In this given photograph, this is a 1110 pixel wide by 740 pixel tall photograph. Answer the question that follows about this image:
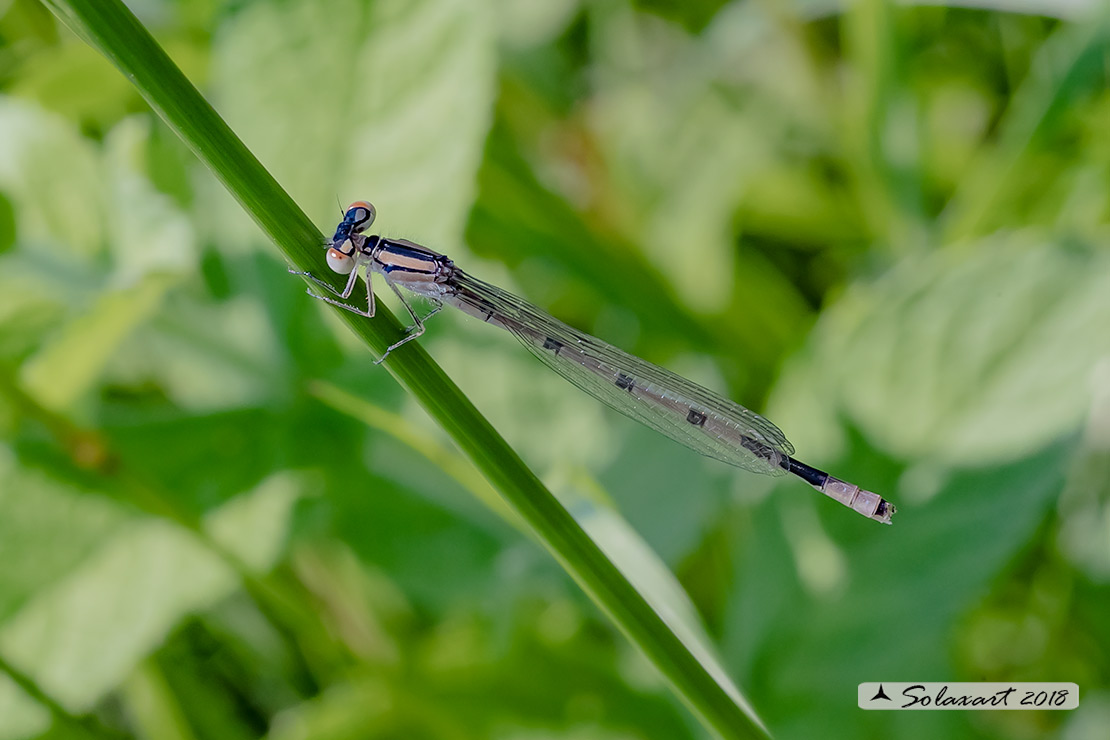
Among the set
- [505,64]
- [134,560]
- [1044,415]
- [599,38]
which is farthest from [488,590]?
[599,38]

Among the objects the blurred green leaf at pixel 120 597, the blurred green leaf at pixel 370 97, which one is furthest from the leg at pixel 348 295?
the blurred green leaf at pixel 120 597

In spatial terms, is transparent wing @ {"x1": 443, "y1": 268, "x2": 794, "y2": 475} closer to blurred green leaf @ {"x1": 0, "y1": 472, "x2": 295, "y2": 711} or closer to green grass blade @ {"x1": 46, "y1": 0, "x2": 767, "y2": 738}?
blurred green leaf @ {"x1": 0, "y1": 472, "x2": 295, "y2": 711}

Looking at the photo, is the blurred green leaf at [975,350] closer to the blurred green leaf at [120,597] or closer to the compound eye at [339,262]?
the compound eye at [339,262]

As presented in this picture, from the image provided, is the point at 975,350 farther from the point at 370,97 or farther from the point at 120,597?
the point at 120,597

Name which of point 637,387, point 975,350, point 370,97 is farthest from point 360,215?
point 975,350

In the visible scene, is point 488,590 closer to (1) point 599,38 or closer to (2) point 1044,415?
(2) point 1044,415

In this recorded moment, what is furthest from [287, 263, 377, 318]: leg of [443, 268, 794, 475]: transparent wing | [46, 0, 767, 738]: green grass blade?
[443, 268, 794, 475]: transparent wing
